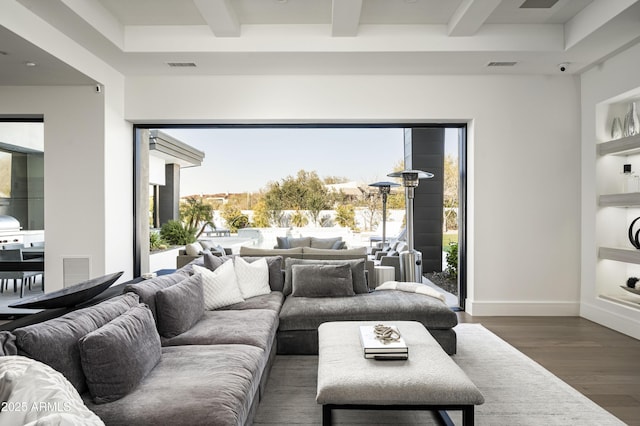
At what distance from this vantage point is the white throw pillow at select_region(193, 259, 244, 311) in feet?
12.0

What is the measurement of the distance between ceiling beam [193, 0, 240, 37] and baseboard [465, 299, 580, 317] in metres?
4.08

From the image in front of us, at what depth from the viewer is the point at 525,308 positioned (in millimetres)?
5141

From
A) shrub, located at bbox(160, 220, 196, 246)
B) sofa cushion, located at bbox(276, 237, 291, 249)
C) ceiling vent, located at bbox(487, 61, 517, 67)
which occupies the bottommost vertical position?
→ sofa cushion, located at bbox(276, 237, 291, 249)

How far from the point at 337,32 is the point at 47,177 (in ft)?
11.5

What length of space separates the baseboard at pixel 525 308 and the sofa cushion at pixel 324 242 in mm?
1863

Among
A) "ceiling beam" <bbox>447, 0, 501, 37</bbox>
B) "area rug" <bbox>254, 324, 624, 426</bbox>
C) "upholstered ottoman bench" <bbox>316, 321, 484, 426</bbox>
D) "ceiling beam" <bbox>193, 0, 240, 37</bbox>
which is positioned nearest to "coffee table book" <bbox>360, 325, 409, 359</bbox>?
"upholstered ottoman bench" <bbox>316, 321, 484, 426</bbox>

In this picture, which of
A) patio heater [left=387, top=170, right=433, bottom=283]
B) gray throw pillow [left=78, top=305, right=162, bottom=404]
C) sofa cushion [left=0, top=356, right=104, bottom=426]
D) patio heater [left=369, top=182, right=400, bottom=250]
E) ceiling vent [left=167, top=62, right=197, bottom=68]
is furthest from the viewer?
patio heater [left=369, top=182, right=400, bottom=250]

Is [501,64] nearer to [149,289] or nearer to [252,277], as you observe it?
[252,277]

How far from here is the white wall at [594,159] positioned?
14.2 feet

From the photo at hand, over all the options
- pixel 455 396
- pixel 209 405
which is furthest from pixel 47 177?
pixel 455 396

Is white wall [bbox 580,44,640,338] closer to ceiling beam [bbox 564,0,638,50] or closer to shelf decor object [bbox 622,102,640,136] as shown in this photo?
shelf decor object [bbox 622,102,640,136]

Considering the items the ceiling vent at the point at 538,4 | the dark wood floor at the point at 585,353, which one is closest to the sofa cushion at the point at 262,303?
the dark wood floor at the point at 585,353

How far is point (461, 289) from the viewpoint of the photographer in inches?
216

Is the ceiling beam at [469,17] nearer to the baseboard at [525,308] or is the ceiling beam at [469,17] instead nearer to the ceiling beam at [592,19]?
the ceiling beam at [592,19]
